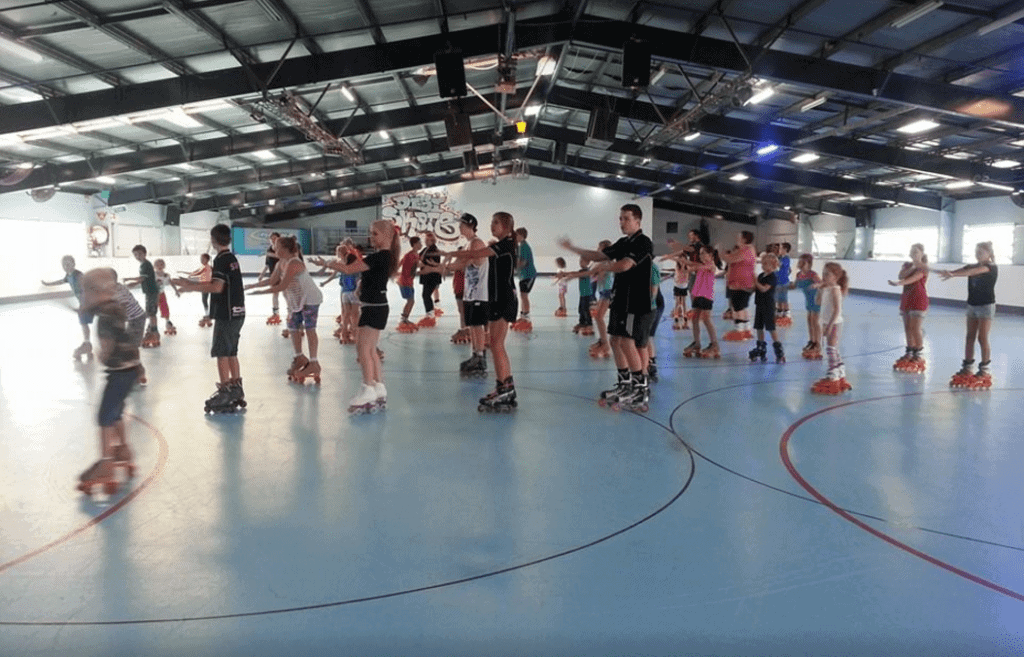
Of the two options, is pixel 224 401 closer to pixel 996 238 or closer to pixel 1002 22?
pixel 1002 22

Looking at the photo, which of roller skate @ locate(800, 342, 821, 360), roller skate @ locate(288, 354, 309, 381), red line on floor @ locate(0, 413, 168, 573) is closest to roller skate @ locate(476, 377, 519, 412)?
roller skate @ locate(288, 354, 309, 381)

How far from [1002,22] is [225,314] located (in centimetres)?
941

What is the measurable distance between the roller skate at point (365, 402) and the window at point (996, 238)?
72.1 ft

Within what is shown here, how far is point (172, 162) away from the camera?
52.0 ft

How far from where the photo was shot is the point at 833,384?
6.10 metres

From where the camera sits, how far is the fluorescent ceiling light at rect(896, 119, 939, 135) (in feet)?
44.6

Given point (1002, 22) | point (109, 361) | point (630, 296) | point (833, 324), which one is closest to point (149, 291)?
point (109, 361)

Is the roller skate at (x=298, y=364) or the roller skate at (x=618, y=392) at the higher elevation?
the roller skate at (x=298, y=364)

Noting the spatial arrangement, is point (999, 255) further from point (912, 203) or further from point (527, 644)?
point (527, 644)

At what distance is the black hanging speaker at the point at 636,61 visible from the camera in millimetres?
9000

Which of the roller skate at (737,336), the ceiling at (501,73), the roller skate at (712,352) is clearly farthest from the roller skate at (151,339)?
the roller skate at (737,336)

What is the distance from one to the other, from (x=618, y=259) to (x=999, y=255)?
73.1 feet

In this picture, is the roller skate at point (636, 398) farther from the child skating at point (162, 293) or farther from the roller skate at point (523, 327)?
the child skating at point (162, 293)

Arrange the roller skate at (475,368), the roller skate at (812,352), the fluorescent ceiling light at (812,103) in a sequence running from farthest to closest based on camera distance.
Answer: the fluorescent ceiling light at (812,103) → the roller skate at (812,352) → the roller skate at (475,368)
